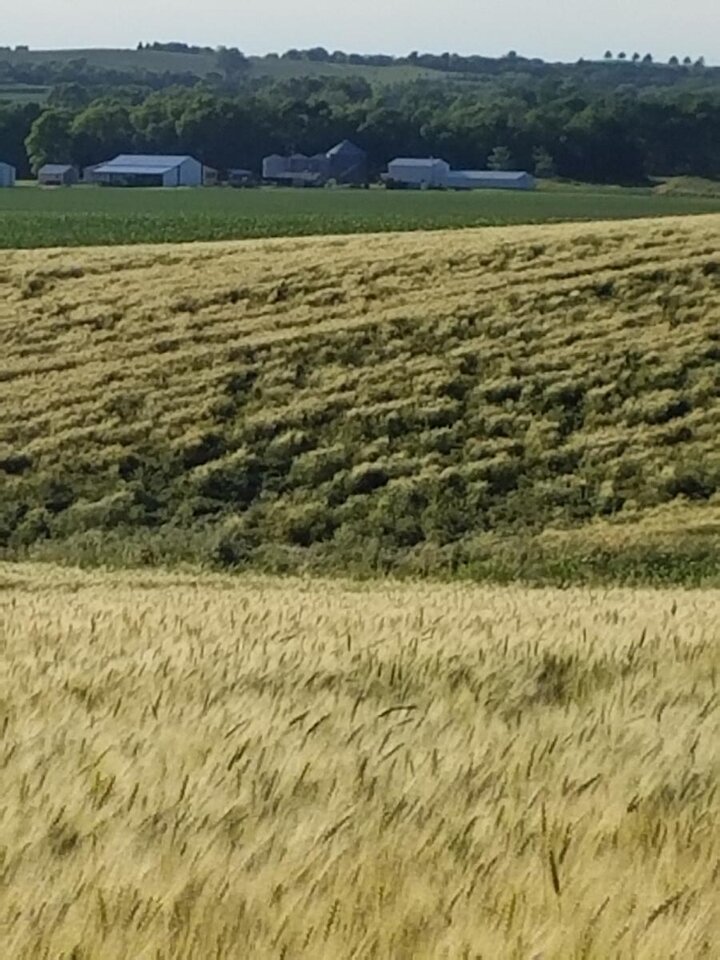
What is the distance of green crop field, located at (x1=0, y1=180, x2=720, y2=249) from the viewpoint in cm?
5100

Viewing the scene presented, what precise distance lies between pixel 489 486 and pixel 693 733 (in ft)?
62.3

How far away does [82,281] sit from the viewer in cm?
3462

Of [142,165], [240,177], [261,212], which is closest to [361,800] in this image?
[261,212]

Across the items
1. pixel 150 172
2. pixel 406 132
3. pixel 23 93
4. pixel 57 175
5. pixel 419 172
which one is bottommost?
pixel 23 93

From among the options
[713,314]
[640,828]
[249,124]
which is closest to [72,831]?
[640,828]

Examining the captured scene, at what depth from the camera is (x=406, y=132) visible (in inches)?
4683

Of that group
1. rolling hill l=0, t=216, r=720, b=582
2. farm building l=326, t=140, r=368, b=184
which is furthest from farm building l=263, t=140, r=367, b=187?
rolling hill l=0, t=216, r=720, b=582

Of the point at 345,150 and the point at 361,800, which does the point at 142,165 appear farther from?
the point at 361,800

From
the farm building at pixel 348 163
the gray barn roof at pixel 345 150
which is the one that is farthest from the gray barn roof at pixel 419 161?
the gray barn roof at pixel 345 150

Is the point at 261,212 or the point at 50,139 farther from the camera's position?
the point at 50,139

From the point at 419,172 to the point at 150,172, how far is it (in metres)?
16.5

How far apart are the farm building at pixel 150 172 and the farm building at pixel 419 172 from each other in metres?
12.4

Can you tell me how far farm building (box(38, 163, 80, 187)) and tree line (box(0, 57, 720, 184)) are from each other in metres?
1.56

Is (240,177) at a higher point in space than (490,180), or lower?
lower
